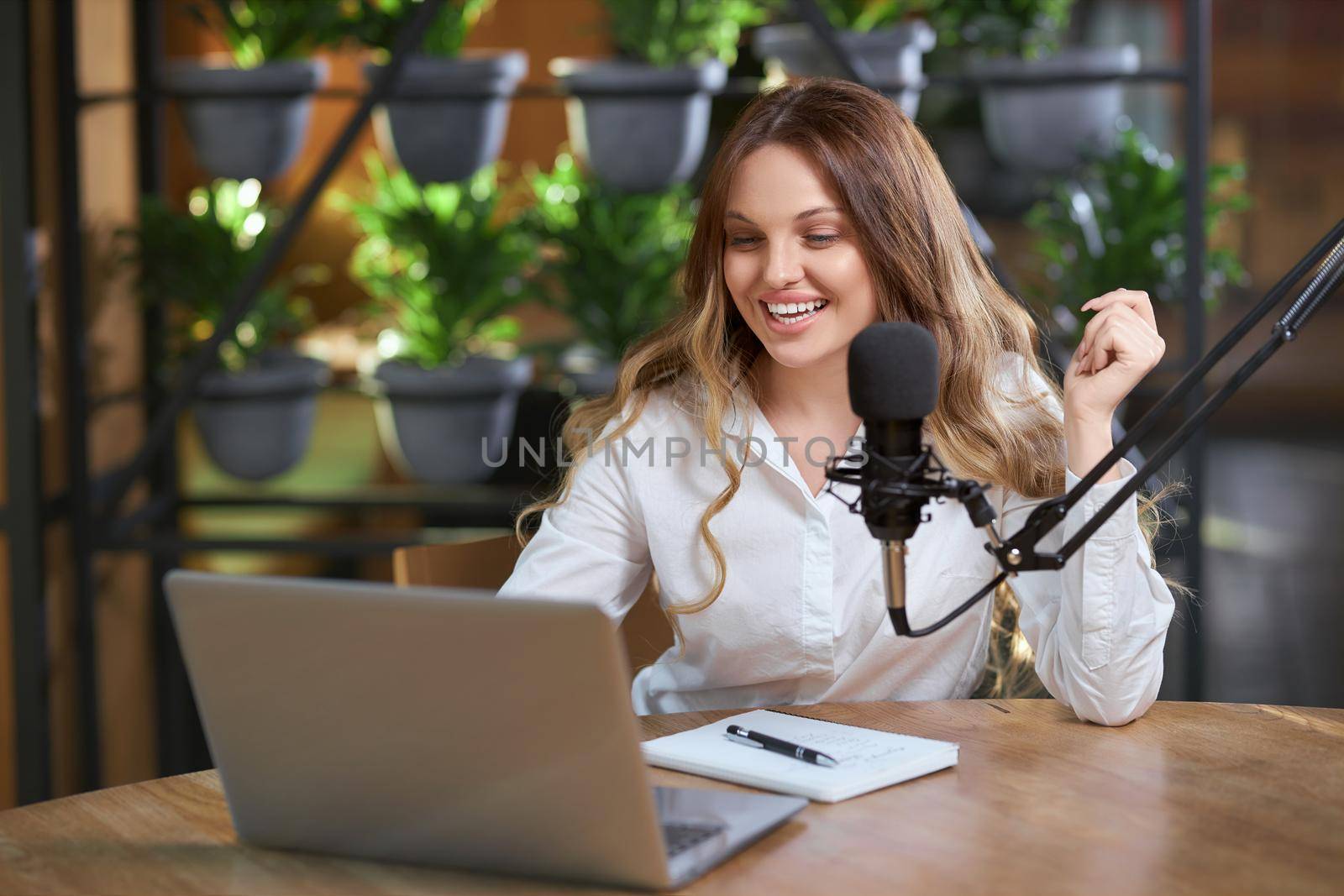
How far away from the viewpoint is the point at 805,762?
3.86 ft

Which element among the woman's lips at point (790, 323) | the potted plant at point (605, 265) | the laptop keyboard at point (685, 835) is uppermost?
the potted plant at point (605, 265)

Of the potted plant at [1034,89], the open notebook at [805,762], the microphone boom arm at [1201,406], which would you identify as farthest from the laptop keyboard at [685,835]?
the potted plant at [1034,89]

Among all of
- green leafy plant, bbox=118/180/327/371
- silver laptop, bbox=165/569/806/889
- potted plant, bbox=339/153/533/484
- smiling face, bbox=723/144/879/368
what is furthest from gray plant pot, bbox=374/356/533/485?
silver laptop, bbox=165/569/806/889

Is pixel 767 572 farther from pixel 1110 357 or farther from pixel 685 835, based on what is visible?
pixel 685 835

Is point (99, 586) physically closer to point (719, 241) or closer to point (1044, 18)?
point (719, 241)

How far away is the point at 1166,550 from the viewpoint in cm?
265

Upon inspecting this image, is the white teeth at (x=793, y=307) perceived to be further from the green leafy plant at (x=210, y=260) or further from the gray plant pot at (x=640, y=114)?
the green leafy plant at (x=210, y=260)

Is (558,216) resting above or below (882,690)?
above

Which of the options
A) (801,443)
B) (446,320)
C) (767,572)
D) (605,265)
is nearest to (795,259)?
(801,443)

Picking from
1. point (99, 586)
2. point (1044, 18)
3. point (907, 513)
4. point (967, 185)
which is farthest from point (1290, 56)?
point (907, 513)

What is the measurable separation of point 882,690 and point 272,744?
31.7 inches

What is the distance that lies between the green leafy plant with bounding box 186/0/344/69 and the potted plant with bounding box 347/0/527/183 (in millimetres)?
45

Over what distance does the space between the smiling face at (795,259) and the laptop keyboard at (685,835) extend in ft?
2.14

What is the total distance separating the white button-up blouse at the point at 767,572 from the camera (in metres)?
1.58
